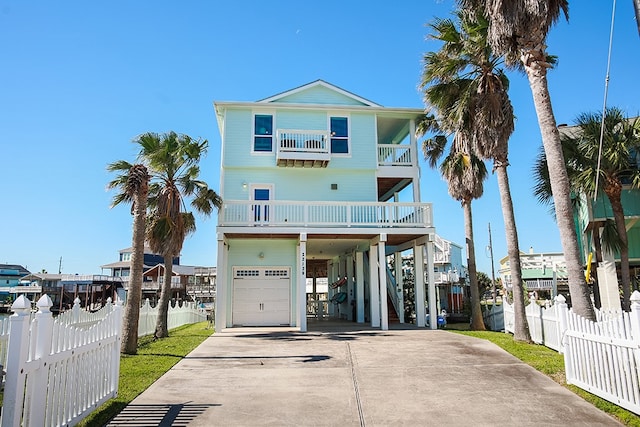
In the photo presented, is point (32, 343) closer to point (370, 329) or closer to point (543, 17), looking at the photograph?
point (543, 17)

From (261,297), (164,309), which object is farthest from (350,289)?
(164,309)

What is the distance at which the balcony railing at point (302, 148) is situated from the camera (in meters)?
18.5

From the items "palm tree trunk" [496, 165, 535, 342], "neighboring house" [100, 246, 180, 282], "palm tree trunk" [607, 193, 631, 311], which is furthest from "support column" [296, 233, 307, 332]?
"neighboring house" [100, 246, 180, 282]

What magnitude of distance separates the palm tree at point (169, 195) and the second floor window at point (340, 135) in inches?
220

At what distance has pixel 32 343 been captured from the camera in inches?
175

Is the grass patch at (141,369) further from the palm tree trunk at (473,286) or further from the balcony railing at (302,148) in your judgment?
the palm tree trunk at (473,286)

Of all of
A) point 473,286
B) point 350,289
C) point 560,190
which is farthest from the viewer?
point 350,289

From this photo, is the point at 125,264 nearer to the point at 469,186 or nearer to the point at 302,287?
the point at 302,287

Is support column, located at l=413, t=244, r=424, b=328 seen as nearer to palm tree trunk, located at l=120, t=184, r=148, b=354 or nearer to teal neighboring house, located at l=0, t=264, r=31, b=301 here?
palm tree trunk, located at l=120, t=184, r=148, b=354

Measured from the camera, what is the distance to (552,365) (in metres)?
8.95

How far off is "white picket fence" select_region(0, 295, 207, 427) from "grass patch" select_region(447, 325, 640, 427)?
675cm

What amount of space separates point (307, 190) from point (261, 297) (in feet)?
16.5

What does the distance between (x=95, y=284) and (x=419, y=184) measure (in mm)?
38836

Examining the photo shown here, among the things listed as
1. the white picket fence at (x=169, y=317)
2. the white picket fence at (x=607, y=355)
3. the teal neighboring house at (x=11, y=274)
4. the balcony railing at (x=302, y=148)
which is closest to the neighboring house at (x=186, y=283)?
the white picket fence at (x=169, y=317)
